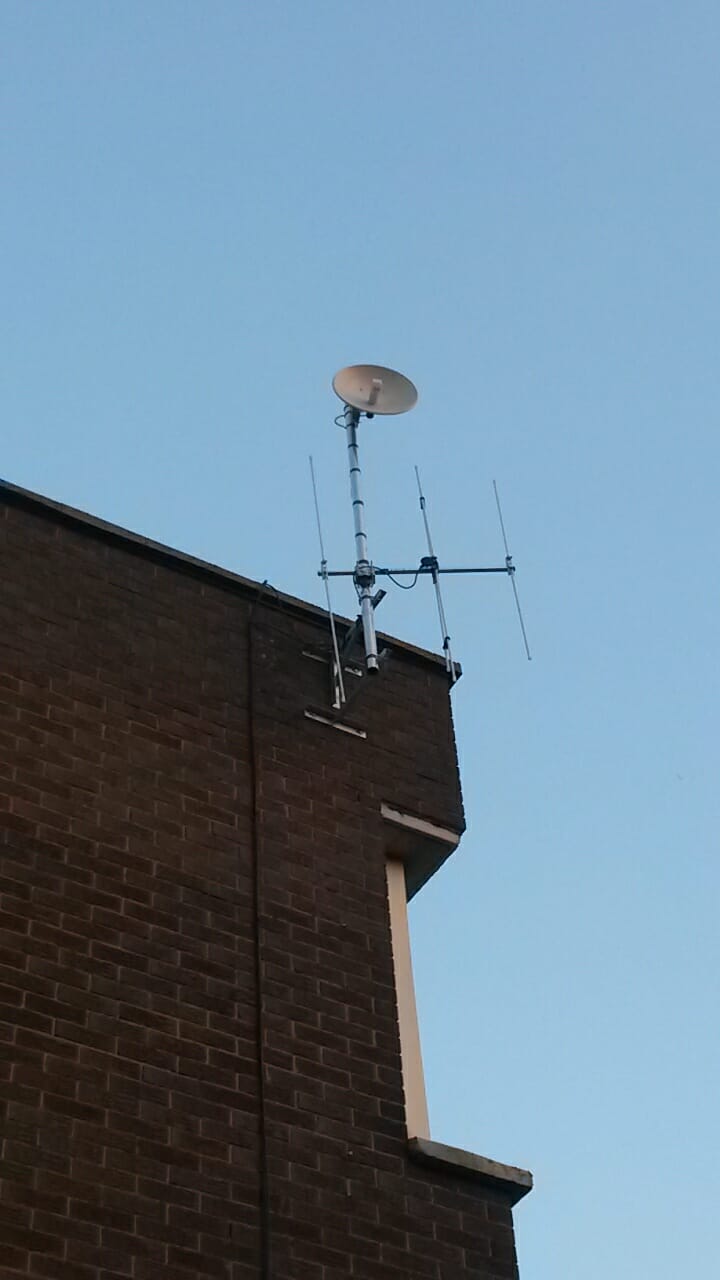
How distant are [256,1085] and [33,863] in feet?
6.02

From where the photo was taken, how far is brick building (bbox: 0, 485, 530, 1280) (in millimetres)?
10672

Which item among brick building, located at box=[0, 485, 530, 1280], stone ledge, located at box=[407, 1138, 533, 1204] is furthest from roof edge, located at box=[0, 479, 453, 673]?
stone ledge, located at box=[407, 1138, 533, 1204]

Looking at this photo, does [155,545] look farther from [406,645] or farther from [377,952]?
[377,952]

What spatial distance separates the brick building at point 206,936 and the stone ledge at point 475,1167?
16 millimetres

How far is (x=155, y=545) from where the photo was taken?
13922 millimetres

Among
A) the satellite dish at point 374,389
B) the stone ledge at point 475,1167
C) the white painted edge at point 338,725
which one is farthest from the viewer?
the satellite dish at point 374,389

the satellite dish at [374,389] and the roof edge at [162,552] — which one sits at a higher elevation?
the satellite dish at [374,389]

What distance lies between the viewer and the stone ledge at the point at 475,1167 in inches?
464

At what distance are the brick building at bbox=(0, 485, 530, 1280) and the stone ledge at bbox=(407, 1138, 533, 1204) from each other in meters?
A: 0.02

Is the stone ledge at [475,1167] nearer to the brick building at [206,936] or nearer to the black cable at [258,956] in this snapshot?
the brick building at [206,936]

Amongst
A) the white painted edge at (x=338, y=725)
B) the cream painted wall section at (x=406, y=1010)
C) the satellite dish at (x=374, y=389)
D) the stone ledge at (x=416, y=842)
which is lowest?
the cream painted wall section at (x=406, y=1010)

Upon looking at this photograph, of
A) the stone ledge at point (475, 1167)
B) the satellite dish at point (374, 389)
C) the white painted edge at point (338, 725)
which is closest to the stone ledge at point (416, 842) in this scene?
the white painted edge at point (338, 725)

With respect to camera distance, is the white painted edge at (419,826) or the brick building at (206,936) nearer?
the brick building at (206,936)

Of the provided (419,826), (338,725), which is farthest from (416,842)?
(338,725)
